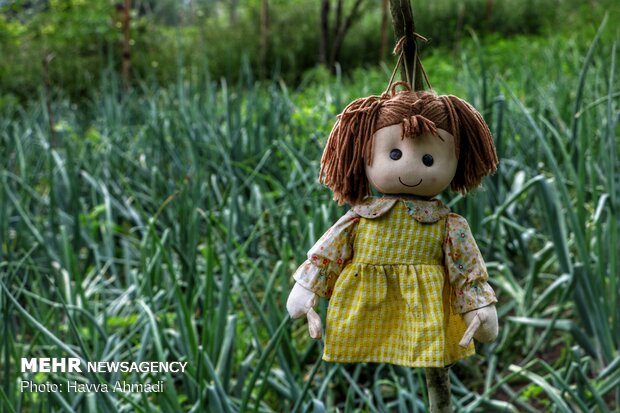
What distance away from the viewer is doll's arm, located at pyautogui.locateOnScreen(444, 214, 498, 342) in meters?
0.62

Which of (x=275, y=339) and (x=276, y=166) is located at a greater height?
(x=275, y=339)

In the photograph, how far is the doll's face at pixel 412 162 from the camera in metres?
0.62

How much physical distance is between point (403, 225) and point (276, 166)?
2.01 m

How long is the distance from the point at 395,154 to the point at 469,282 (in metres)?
0.12

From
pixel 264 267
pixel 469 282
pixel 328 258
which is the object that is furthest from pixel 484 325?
pixel 264 267

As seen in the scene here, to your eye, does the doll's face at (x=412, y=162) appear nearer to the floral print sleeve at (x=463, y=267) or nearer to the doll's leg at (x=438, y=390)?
the floral print sleeve at (x=463, y=267)

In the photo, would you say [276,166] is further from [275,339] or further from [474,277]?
[474,277]

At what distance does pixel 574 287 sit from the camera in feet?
4.79

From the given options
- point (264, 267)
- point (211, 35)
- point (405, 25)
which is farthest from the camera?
point (211, 35)

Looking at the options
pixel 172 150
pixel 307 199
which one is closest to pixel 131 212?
pixel 172 150

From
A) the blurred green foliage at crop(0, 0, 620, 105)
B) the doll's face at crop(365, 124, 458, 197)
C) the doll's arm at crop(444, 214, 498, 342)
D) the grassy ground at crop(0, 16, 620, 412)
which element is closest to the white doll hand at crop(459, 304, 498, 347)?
the doll's arm at crop(444, 214, 498, 342)

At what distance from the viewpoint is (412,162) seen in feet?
2.02

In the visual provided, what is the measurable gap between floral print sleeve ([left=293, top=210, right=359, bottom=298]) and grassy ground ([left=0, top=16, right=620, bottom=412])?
1.20 ft

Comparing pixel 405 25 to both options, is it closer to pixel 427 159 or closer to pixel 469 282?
pixel 427 159
